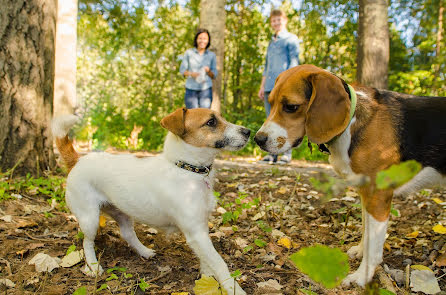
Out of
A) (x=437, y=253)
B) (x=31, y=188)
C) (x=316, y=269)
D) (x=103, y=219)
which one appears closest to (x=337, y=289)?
(x=437, y=253)

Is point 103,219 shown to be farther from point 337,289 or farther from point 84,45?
point 84,45

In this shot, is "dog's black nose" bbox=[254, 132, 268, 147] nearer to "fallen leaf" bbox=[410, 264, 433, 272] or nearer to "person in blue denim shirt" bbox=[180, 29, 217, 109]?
"fallen leaf" bbox=[410, 264, 433, 272]

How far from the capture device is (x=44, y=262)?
2.61 m

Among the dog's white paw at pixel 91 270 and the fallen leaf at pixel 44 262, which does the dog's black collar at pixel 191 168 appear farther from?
the fallen leaf at pixel 44 262

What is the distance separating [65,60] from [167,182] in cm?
650

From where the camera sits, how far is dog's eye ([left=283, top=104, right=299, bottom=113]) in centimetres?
263

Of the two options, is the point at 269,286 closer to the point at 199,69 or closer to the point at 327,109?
the point at 327,109

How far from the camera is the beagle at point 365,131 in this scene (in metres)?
2.45

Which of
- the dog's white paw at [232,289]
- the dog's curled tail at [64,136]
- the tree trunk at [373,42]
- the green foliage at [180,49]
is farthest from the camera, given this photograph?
the green foliage at [180,49]

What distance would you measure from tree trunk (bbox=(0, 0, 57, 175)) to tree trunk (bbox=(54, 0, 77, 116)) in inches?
144

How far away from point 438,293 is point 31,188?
13.1 ft

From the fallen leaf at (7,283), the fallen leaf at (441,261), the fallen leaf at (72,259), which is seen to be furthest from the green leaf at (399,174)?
the fallen leaf at (72,259)

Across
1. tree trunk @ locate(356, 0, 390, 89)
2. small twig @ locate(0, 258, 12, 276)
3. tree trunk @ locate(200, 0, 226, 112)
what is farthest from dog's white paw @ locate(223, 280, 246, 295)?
tree trunk @ locate(200, 0, 226, 112)

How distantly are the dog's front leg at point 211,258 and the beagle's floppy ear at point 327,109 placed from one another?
1044 millimetres
